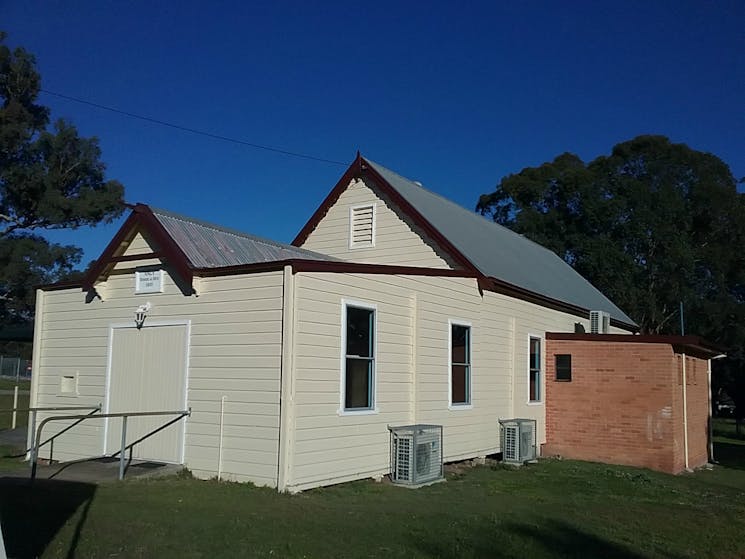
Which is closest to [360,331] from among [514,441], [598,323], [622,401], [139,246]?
[139,246]

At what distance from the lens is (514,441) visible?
52.3ft

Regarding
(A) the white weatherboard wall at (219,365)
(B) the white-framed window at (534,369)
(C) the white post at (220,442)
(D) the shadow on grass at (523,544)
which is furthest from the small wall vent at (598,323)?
(C) the white post at (220,442)

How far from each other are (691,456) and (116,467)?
13.9 m

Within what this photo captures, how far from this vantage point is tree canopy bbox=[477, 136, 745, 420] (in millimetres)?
39469

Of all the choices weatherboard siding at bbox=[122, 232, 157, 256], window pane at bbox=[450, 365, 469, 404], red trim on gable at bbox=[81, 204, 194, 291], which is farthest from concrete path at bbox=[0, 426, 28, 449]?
window pane at bbox=[450, 365, 469, 404]

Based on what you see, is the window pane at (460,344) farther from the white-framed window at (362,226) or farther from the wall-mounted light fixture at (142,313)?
the wall-mounted light fixture at (142,313)

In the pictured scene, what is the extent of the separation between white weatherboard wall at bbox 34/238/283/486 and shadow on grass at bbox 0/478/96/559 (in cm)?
187

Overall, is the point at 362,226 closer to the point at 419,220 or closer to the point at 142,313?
the point at 419,220

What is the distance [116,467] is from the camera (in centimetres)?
1128

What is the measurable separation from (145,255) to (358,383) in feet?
13.2

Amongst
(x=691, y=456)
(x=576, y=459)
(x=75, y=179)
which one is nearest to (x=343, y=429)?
(x=576, y=459)

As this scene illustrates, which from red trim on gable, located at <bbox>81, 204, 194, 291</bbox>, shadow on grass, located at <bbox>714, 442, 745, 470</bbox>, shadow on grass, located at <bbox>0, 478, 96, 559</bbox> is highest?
red trim on gable, located at <bbox>81, 204, 194, 291</bbox>

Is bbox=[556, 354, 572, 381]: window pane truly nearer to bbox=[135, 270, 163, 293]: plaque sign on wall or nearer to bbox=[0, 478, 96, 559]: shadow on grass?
bbox=[135, 270, 163, 293]: plaque sign on wall

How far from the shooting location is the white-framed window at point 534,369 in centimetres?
1802
